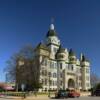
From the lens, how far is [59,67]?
4341 inches

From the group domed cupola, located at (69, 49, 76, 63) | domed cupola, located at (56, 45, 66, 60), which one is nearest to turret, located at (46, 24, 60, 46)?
domed cupola, located at (56, 45, 66, 60)

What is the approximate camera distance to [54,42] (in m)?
117

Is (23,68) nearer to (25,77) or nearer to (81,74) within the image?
(25,77)

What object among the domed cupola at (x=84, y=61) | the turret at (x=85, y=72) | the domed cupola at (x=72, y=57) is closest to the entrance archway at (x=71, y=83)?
the domed cupola at (x=72, y=57)

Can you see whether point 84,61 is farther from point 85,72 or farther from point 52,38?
point 52,38

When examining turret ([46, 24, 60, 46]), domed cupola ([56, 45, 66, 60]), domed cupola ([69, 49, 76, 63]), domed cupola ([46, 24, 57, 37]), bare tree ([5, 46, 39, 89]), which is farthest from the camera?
domed cupola ([69, 49, 76, 63])

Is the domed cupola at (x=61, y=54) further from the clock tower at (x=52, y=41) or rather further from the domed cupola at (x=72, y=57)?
the domed cupola at (x=72, y=57)

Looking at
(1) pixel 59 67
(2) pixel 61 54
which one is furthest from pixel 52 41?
(1) pixel 59 67

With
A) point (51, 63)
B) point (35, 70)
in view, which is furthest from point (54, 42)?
point (35, 70)

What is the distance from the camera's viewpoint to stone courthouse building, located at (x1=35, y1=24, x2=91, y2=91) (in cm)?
10069

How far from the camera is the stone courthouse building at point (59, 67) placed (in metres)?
101

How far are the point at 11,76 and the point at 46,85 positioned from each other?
21.4m

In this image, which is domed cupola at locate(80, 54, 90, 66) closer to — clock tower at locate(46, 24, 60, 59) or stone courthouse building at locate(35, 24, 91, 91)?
stone courthouse building at locate(35, 24, 91, 91)

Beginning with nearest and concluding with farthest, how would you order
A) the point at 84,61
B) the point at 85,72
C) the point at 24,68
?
the point at 24,68
the point at 85,72
the point at 84,61
